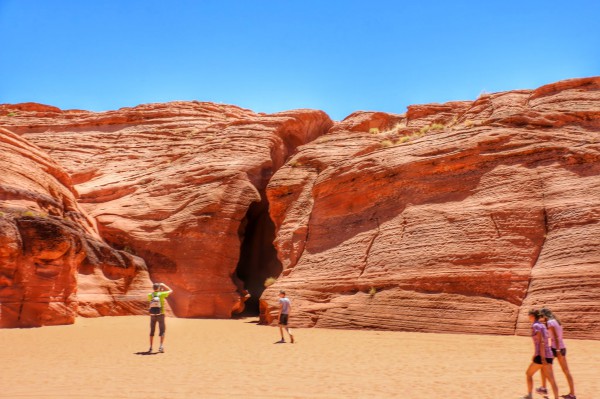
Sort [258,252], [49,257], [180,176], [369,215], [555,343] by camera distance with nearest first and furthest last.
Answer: [555,343]
[49,257]
[369,215]
[180,176]
[258,252]

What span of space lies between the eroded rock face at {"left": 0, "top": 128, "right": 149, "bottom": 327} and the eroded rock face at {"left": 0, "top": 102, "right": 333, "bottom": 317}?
6.18 ft

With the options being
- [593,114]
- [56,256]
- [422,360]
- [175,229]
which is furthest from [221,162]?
[422,360]

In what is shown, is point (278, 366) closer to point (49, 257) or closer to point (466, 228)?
point (466, 228)

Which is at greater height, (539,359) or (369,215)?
(369,215)

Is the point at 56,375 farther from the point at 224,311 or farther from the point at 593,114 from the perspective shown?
the point at 593,114

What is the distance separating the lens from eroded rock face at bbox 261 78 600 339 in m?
14.7

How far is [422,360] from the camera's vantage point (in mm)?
10852

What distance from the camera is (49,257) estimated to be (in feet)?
59.7

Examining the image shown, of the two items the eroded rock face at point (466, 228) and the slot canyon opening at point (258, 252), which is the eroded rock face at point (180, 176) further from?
the eroded rock face at point (466, 228)

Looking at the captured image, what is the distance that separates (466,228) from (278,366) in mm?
9064

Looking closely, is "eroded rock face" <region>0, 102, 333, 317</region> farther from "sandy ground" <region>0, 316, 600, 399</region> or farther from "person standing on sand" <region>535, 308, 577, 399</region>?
"person standing on sand" <region>535, 308, 577, 399</region>

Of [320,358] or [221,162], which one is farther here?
[221,162]

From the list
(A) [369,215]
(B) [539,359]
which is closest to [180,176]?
(A) [369,215]

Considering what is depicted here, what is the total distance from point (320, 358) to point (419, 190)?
943cm
